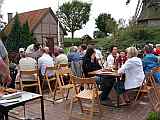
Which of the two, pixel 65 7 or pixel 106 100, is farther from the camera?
pixel 65 7

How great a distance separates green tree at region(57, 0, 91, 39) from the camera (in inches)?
2616

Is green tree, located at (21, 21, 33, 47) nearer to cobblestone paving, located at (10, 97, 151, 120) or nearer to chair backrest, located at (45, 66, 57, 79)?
chair backrest, located at (45, 66, 57, 79)

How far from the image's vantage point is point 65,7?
68.6m

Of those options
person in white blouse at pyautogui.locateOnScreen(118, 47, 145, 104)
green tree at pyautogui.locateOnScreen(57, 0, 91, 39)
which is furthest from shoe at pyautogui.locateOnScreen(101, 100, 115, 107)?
green tree at pyautogui.locateOnScreen(57, 0, 91, 39)

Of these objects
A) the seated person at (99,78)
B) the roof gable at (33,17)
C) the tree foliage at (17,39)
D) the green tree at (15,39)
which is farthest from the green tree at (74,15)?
the seated person at (99,78)

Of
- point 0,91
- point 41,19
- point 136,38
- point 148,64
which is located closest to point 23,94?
point 0,91

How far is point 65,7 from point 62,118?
63.2m

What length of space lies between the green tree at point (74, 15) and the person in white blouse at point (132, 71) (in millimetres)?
57819

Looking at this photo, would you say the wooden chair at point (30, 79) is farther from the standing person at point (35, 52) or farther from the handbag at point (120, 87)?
the standing person at point (35, 52)

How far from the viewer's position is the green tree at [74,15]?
6644 centimetres

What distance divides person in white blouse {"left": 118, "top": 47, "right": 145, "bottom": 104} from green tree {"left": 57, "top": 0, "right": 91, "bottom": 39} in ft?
190

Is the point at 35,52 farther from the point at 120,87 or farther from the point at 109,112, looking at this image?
the point at 109,112

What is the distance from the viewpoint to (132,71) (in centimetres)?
757

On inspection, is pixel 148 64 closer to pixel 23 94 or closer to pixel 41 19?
pixel 23 94
